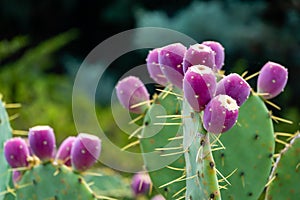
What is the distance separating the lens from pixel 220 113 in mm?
896

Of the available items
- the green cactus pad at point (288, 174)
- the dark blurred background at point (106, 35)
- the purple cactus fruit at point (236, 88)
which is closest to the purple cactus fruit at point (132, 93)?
the green cactus pad at point (288, 174)

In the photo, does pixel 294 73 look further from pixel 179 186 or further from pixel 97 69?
pixel 179 186

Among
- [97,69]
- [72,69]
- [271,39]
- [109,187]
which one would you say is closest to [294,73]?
[271,39]

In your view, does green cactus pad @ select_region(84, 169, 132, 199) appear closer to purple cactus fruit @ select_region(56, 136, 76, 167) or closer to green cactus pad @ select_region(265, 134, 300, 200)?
purple cactus fruit @ select_region(56, 136, 76, 167)

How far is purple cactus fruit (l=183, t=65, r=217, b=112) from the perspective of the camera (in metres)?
0.91

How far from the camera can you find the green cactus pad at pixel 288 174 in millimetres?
1380

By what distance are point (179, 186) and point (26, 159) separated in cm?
32

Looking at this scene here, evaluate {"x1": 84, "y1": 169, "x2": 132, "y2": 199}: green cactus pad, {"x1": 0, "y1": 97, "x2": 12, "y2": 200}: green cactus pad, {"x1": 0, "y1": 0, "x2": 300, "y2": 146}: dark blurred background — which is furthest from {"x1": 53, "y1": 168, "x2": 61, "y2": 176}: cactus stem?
{"x1": 0, "y1": 0, "x2": 300, "y2": 146}: dark blurred background

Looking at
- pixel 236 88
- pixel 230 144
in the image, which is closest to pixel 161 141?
pixel 230 144

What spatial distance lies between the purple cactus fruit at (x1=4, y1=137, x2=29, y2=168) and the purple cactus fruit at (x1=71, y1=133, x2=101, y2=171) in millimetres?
103

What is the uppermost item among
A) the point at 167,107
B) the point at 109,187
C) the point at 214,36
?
the point at 167,107

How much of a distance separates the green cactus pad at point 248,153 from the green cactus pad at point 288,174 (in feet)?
0.08

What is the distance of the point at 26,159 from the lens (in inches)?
56.6

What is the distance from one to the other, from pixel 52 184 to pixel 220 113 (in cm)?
62
